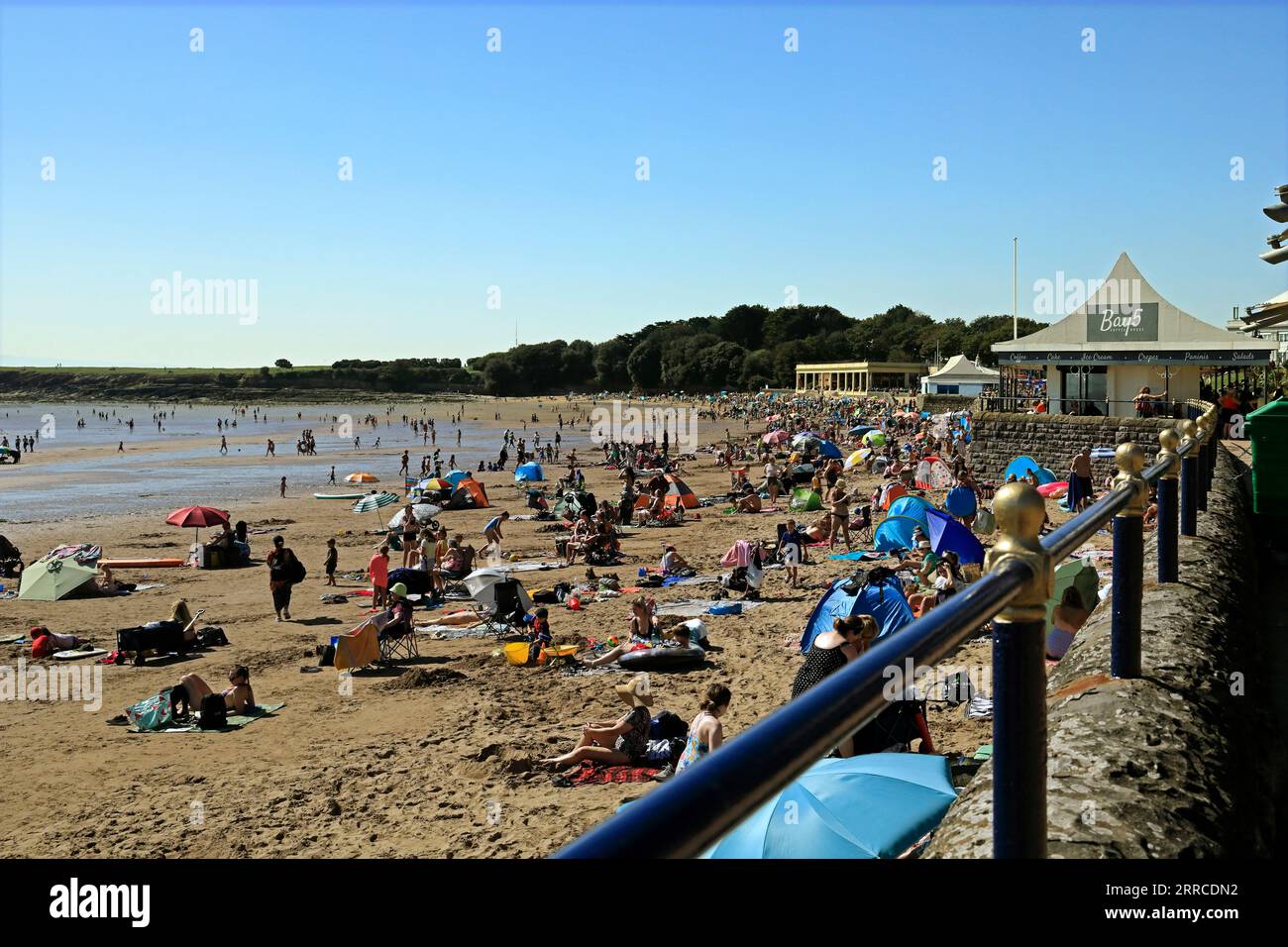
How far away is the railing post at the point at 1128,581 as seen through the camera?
286cm

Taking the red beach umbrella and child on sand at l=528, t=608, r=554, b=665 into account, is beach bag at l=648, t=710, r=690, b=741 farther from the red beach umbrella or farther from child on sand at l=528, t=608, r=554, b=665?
the red beach umbrella

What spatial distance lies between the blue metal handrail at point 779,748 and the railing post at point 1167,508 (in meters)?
2.94

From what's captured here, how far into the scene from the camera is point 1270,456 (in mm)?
8211

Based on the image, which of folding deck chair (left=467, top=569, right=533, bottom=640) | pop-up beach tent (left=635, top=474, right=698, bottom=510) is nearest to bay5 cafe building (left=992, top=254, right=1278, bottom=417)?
pop-up beach tent (left=635, top=474, right=698, bottom=510)

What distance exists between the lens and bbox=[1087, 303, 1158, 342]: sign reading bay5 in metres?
30.8

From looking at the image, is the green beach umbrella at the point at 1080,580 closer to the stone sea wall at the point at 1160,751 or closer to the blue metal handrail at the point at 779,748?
the stone sea wall at the point at 1160,751

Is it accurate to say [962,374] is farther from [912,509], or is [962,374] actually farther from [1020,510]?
[1020,510]

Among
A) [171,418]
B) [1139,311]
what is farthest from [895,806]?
[171,418]

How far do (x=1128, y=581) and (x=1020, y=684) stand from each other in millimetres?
1634

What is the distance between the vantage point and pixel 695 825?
0.84 meters

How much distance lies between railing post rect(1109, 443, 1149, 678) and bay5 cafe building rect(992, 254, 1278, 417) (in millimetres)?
28612

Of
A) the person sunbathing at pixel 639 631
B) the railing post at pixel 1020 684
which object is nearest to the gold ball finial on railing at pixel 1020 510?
the railing post at pixel 1020 684
